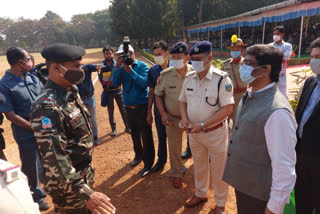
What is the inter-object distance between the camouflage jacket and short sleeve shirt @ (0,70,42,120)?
61.4 inches

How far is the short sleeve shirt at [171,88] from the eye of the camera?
312 centimetres

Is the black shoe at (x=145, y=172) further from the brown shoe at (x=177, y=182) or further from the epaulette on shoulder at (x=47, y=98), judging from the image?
the epaulette on shoulder at (x=47, y=98)

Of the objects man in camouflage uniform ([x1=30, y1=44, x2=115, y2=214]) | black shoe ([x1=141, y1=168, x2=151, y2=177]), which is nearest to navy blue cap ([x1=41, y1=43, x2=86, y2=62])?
man in camouflage uniform ([x1=30, y1=44, x2=115, y2=214])

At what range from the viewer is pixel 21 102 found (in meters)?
2.95

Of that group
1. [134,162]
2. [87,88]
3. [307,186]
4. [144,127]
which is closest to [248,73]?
[307,186]

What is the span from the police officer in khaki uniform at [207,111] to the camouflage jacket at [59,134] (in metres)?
1.33

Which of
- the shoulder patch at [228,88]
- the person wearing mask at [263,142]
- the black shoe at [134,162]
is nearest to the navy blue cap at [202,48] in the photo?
the shoulder patch at [228,88]

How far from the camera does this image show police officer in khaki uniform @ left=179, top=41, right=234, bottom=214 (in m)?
2.45

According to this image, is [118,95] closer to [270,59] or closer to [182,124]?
[182,124]

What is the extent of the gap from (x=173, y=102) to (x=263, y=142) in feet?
5.81

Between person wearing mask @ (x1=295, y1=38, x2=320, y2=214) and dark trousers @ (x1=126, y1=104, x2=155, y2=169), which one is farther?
dark trousers @ (x1=126, y1=104, x2=155, y2=169)

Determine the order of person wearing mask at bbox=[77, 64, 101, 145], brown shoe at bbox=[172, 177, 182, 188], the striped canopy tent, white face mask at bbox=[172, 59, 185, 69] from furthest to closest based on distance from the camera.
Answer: the striped canopy tent
person wearing mask at bbox=[77, 64, 101, 145]
brown shoe at bbox=[172, 177, 182, 188]
white face mask at bbox=[172, 59, 185, 69]

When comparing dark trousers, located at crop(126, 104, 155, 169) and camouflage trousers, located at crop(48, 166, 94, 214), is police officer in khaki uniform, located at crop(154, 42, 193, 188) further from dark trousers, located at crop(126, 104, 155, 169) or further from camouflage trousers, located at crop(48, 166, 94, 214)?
camouflage trousers, located at crop(48, 166, 94, 214)

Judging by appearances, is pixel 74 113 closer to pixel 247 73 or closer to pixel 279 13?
pixel 247 73
